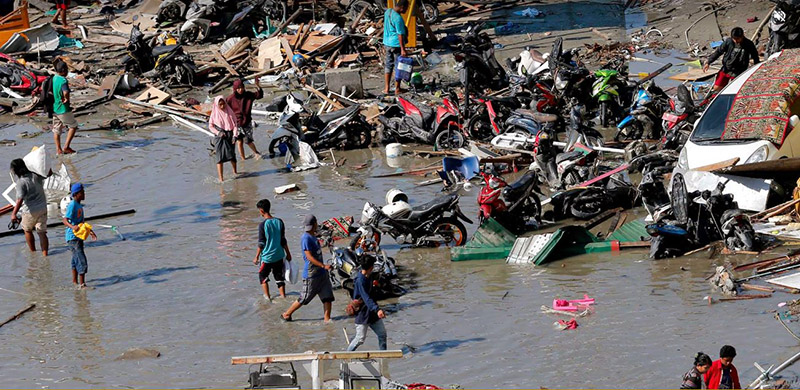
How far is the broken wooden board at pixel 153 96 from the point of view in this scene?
23266 mm

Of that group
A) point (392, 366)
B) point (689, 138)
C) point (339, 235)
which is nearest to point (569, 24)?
point (689, 138)

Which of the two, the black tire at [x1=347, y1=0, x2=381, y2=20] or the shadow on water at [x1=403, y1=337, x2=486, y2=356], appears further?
the black tire at [x1=347, y1=0, x2=381, y2=20]

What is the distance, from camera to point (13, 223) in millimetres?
14305

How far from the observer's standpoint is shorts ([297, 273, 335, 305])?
38.2 feet

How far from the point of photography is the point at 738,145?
47.5ft

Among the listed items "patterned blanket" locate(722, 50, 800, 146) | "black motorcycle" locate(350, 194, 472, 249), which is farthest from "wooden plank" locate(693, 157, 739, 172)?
"black motorcycle" locate(350, 194, 472, 249)

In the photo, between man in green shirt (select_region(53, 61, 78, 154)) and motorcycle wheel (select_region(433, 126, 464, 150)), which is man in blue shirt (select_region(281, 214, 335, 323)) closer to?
motorcycle wheel (select_region(433, 126, 464, 150))

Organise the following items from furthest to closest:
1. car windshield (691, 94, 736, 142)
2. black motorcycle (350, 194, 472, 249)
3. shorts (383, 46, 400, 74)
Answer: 1. shorts (383, 46, 400, 74)
2. car windshield (691, 94, 736, 142)
3. black motorcycle (350, 194, 472, 249)

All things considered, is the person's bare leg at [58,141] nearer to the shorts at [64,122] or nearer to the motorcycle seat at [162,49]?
the shorts at [64,122]

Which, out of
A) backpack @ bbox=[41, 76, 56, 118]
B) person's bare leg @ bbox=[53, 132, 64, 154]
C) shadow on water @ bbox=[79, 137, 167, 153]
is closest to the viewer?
backpack @ bbox=[41, 76, 56, 118]

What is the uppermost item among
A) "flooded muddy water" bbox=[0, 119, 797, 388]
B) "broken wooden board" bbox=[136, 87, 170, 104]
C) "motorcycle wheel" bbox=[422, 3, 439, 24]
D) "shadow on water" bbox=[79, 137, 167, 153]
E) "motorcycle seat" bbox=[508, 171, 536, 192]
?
"motorcycle wheel" bbox=[422, 3, 439, 24]

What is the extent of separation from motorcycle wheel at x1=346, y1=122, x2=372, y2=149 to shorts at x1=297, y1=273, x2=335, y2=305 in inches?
313

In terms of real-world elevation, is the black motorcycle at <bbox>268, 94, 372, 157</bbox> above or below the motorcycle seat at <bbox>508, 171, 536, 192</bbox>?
above

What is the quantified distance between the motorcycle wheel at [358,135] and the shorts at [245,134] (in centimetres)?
178
